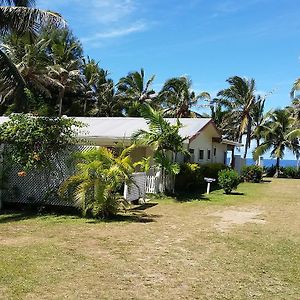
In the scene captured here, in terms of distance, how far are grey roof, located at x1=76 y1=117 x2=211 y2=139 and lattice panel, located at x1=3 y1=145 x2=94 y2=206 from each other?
6057 millimetres

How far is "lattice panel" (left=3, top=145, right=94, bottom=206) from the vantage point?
1182cm

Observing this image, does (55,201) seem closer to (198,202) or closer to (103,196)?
(103,196)

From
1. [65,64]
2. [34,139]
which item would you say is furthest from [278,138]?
[34,139]

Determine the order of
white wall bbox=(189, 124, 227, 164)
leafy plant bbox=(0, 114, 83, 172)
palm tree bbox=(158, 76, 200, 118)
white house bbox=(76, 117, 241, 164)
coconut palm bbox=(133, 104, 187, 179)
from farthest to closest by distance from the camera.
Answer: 1. palm tree bbox=(158, 76, 200, 118)
2. white wall bbox=(189, 124, 227, 164)
3. white house bbox=(76, 117, 241, 164)
4. coconut palm bbox=(133, 104, 187, 179)
5. leafy plant bbox=(0, 114, 83, 172)

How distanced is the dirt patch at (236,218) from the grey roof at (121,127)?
5.89 metres

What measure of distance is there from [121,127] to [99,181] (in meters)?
9.50

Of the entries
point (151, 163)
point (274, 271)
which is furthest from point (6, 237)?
point (151, 163)

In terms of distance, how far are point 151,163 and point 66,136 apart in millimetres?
6924

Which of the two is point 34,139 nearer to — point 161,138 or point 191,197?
point 161,138

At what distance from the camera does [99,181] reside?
10.6m

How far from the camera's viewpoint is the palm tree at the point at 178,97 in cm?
4156

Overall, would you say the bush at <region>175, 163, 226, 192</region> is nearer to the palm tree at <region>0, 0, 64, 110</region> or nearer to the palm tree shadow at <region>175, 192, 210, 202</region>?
the palm tree shadow at <region>175, 192, 210, 202</region>

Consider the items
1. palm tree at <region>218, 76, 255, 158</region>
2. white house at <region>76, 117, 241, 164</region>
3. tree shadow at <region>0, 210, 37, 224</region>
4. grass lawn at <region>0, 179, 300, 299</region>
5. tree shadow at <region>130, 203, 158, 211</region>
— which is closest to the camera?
grass lawn at <region>0, 179, 300, 299</region>

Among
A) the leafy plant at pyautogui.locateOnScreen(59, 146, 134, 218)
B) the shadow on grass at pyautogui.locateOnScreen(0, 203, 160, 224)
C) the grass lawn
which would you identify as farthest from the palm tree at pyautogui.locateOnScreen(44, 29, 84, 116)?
the grass lawn
